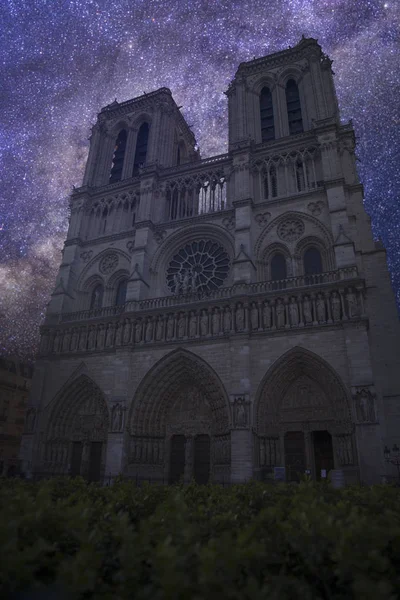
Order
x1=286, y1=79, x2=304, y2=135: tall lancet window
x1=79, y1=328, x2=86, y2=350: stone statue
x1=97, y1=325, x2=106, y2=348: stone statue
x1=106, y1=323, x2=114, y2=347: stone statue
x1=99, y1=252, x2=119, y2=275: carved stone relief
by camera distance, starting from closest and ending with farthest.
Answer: x1=106, y1=323, x2=114, y2=347: stone statue → x1=97, y1=325, x2=106, y2=348: stone statue → x1=79, y1=328, x2=86, y2=350: stone statue → x1=99, y1=252, x2=119, y2=275: carved stone relief → x1=286, y1=79, x2=304, y2=135: tall lancet window

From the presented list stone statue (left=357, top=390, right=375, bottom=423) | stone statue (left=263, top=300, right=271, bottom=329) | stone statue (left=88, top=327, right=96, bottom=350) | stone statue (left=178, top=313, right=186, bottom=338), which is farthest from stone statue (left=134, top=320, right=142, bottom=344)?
stone statue (left=357, top=390, right=375, bottom=423)

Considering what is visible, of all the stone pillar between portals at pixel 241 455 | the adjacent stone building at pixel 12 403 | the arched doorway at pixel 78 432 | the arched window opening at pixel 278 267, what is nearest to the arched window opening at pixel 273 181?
the arched window opening at pixel 278 267

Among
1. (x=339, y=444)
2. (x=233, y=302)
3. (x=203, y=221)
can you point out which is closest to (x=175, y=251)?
(x=203, y=221)

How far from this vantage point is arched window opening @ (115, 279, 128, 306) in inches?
1005

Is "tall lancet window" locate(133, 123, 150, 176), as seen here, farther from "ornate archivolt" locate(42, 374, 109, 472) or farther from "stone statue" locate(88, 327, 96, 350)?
"ornate archivolt" locate(42, 374, 109, 472)

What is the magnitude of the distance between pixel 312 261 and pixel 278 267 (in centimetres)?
186

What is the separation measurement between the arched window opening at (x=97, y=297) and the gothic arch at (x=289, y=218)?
10.8 metres

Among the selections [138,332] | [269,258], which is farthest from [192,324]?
[269,258]

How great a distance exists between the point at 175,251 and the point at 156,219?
276 centimetres

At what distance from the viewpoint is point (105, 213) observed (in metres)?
28.8

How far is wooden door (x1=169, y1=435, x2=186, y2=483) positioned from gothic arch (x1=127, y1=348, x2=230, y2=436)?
83 cm

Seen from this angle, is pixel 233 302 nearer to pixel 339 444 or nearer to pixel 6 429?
pixel 339 444

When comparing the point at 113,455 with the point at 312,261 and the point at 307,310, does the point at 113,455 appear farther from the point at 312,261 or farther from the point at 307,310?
the point at 312,261

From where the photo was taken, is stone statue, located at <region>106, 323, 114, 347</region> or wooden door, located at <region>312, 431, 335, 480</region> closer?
wooden door, located at <region>312, 431, 335, 480</region>
